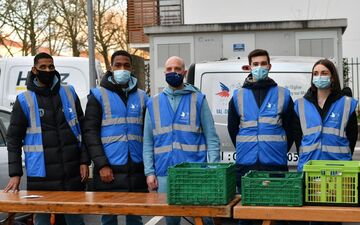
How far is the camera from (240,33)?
13328mm

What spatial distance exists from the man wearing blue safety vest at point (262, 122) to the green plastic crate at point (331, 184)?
107cm

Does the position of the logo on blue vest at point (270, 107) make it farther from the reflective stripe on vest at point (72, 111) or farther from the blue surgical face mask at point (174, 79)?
the reflective stripe on vest at point (72, 111)

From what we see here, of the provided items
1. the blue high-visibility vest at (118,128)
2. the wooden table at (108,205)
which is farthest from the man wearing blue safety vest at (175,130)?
the wooden table at (108,205)

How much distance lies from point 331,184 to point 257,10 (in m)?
19.1

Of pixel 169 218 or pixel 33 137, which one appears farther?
pixel 33 137

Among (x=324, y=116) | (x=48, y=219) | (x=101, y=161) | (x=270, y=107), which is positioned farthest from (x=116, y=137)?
(x=324, y=116)

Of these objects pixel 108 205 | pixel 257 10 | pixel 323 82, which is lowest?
pixel 108 205

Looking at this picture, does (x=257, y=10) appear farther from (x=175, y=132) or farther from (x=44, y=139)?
(x=44, y=139)

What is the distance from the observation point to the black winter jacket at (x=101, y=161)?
19.2ft

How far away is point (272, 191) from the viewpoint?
4805 millimetres

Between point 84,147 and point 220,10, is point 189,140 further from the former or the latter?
point 220,10

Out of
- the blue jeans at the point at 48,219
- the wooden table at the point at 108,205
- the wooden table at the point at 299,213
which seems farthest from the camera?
the blue jeans at the point at 48,219

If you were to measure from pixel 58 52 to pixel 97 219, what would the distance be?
2411cm

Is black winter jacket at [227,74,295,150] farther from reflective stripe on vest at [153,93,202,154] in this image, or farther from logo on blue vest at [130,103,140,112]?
logo on blue vest at [130,103,140,112]
